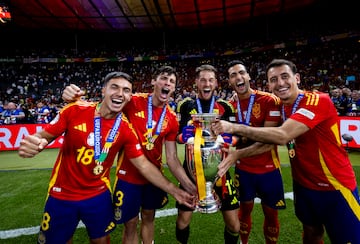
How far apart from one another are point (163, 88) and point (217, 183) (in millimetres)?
1182

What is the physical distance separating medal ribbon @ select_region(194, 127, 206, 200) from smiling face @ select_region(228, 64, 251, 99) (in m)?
1.25

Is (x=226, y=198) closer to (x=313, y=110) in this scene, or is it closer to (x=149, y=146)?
(x=149, y=146)

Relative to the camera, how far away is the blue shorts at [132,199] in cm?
263

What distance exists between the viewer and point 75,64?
103ft

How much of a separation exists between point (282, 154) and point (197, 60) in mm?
23493

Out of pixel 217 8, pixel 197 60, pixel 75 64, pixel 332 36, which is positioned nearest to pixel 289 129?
pixel 217 8

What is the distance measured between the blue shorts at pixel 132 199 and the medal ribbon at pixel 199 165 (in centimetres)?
95

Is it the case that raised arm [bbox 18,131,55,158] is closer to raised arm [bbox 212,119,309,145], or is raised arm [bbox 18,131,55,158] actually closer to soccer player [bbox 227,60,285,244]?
raised arm [bbox 212,119,309,145]

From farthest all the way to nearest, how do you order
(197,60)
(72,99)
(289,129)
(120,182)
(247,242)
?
(197,60)
(247,242)
(120,182)
(72,99)
(289,129)

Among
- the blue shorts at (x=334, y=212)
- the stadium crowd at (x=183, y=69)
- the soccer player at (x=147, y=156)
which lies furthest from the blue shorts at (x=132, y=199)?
the stadium crowd at (x=183, y=69)

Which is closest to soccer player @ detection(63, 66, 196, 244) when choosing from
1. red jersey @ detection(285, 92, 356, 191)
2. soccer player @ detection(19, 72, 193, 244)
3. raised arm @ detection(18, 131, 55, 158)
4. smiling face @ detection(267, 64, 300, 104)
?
soccer player @ detection(19, 72, 193, 244)

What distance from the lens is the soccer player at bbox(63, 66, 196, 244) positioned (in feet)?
8.77

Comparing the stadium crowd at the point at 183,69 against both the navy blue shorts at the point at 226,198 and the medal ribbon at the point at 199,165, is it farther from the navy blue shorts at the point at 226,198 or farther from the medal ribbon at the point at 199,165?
the medal ribbon at the point at 199,165

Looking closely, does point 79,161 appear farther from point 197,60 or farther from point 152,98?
point 197,60
